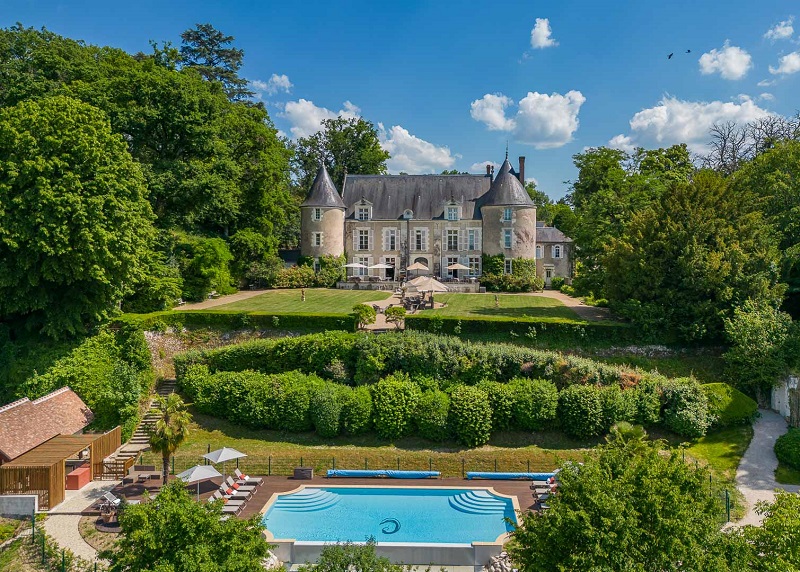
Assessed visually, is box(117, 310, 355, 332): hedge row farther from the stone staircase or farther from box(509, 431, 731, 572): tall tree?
box(509, 431, 731, 572): tall tree

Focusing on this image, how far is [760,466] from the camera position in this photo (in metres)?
18.6

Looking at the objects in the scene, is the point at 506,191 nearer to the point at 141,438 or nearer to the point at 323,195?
the point at 323,195

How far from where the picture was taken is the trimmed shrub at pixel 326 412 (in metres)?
21.2

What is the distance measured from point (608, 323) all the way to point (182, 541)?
844 inches

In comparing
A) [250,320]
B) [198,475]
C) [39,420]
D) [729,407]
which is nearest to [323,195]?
[250,320]

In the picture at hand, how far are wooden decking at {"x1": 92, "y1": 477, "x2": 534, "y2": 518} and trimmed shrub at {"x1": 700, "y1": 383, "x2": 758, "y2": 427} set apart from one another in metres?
8.29

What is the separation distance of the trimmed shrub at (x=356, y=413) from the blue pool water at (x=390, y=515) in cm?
388

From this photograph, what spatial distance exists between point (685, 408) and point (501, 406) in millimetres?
6650

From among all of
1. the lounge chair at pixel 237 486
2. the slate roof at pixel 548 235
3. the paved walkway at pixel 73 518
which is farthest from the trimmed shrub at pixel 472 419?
the slate roof at pixel 548 235

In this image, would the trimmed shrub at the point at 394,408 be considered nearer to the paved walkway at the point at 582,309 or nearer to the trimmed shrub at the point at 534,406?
the trimmed shrub at the point at 534,406

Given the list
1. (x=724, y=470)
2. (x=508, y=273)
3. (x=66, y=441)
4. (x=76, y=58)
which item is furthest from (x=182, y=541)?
(x=508, y=273)

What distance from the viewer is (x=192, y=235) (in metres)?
33.8

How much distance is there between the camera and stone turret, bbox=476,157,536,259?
4331 centimetres

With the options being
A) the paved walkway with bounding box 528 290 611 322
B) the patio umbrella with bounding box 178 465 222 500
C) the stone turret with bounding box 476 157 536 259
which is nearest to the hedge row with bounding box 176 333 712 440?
the patio umbrella with bounding box 178 465 222 500
